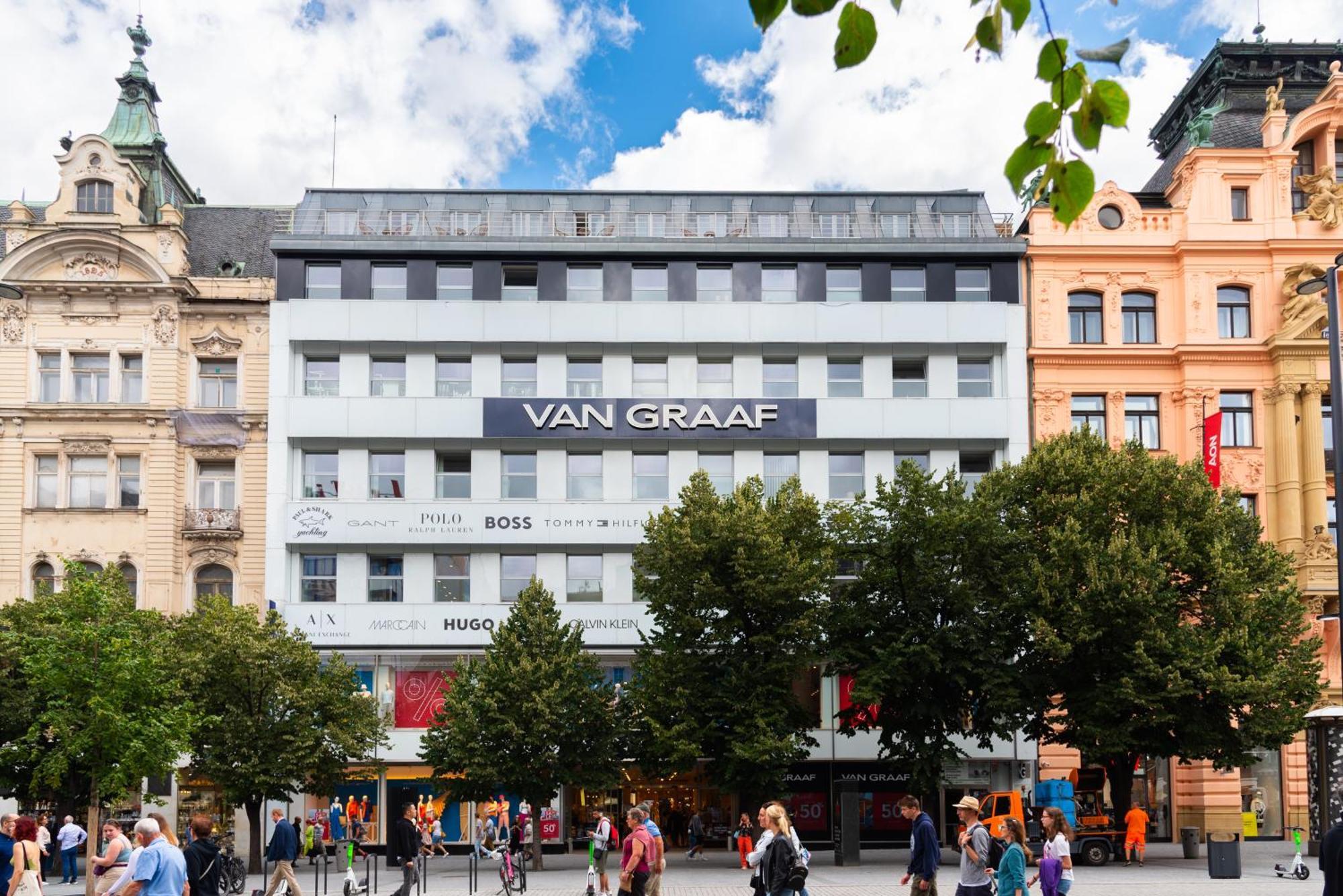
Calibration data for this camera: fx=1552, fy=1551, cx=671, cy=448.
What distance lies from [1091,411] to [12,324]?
32621 millimetres

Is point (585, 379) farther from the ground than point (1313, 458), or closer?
farther from the ground

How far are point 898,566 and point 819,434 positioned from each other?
8.09m

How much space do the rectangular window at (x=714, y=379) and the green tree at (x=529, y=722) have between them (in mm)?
9811

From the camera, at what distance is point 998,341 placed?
46.6 metres

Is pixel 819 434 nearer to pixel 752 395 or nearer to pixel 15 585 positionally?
pixel 752 395

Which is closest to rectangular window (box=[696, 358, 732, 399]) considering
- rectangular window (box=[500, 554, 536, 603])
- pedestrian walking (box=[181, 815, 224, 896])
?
rectangular window (box=[500, 554, 536, 603])

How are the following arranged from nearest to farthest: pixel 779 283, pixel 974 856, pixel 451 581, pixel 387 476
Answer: pixel 974 856, pixel 451 581, pixel 387 476, pixel 779 283

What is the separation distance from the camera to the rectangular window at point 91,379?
4656cm

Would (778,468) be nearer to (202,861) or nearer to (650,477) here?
(650,477)

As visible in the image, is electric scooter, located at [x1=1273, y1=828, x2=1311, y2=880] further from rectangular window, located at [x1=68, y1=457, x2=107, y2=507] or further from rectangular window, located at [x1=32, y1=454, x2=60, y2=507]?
rectangular window, located at [x1=32, y1=454, x2=60, y2=507]

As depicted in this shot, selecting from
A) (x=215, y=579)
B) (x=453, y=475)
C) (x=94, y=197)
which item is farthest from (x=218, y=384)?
(x=453, y=475)

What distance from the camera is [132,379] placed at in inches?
1843

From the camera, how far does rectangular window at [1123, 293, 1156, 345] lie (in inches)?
1884

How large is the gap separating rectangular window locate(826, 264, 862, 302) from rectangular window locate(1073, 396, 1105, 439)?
747cm
